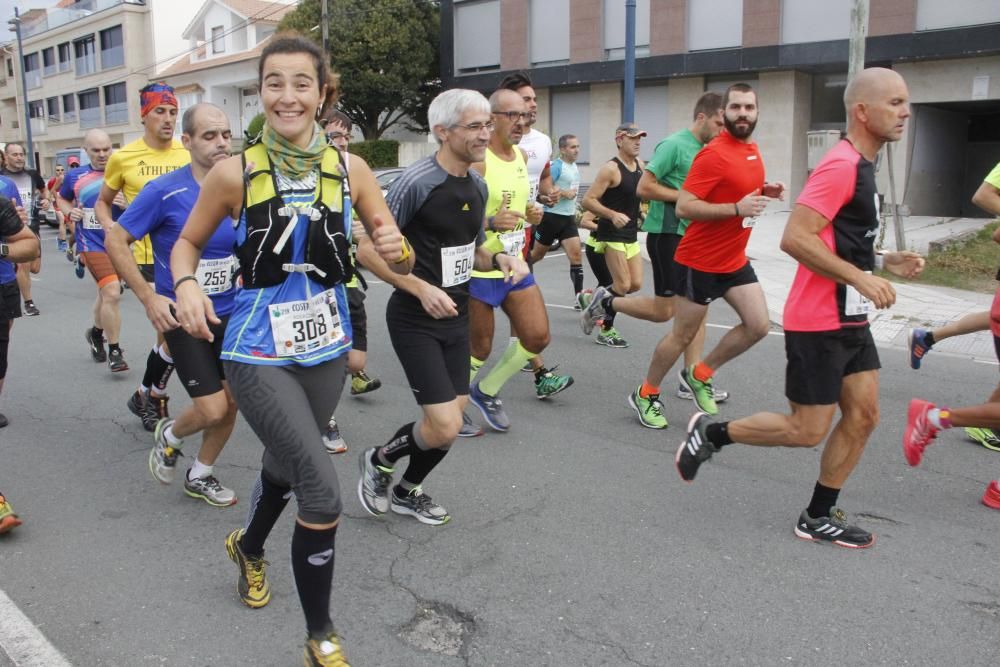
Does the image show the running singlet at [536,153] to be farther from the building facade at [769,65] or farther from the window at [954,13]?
the window at [954,13]

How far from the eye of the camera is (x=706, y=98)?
5.76m

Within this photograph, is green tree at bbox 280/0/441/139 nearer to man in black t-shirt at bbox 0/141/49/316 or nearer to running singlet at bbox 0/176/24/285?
man in black t-shirt at bbox 0/141/49/316

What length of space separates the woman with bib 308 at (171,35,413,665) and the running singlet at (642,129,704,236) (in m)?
3.46

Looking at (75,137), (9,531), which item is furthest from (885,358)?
(75,137)

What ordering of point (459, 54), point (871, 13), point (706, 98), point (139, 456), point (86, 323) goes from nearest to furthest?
point (139, 456), point (706, 98), point (86, 323), point (871, 13), point (459, 54)

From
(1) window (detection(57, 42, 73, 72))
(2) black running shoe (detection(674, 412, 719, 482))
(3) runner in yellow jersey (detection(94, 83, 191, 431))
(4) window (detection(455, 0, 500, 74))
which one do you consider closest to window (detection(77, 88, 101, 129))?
(1) window (detection(57, 42, 73, 72))

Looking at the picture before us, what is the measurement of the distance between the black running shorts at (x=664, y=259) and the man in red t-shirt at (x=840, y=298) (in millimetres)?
2299

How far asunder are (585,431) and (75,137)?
59384mm

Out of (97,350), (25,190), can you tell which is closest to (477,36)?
(25,190)

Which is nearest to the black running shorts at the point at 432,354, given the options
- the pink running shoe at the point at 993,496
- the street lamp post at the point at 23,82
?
Result: the pink running shoe at the point at 993,496

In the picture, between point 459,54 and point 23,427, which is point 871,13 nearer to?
point 459,54

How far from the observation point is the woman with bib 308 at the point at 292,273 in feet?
8.88

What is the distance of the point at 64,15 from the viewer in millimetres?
57562

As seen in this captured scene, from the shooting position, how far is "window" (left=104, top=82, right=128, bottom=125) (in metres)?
50.9
